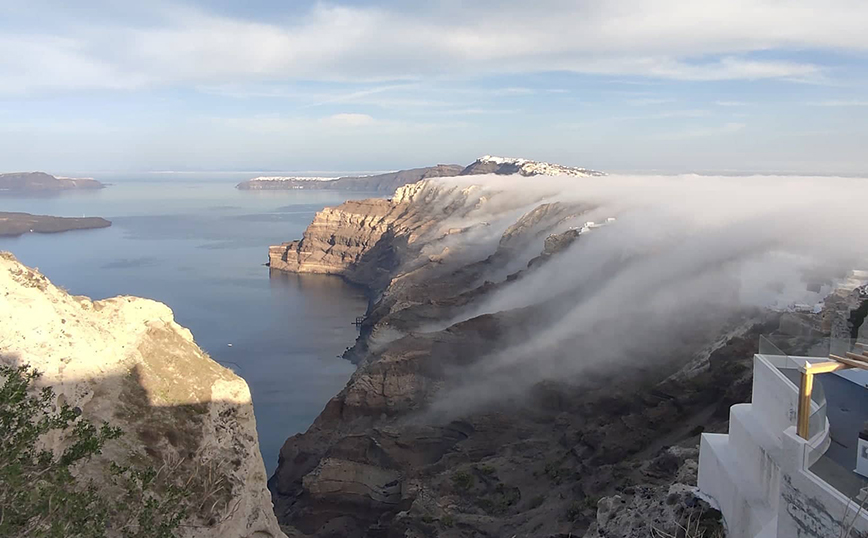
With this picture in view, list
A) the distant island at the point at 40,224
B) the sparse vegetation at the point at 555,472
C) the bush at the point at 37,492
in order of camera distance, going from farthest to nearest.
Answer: the distant island at the point at 40,224 < the sparse vegetation at the point at 555,472 < the bush at the point at 37,492

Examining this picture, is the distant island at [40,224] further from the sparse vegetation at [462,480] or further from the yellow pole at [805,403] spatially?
the yellow pole at [805,403]

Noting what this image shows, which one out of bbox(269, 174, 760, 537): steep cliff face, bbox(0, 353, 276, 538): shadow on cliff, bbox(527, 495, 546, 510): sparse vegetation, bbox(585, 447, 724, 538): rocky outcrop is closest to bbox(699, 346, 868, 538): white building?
bbox(585, 447, 724, 538): rocky outcrop

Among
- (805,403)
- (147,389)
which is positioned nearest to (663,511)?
(805,403)

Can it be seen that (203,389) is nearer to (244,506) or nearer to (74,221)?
(244,506)

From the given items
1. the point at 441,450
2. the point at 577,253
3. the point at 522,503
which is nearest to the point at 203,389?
the point at 522,503

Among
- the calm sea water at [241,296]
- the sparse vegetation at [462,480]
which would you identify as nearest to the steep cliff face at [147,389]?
the sparse vegetation at [462,480]

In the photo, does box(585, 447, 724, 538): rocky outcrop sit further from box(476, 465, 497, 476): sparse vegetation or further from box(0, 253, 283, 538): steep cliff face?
box(476, 465, 497, 476): sparse vegetation
